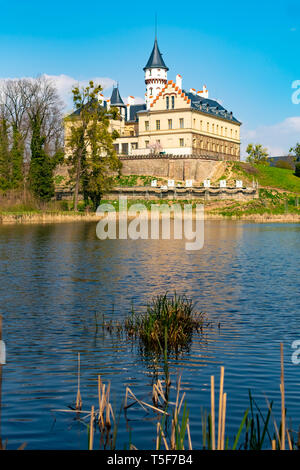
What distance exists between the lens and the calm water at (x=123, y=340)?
6.31 metres

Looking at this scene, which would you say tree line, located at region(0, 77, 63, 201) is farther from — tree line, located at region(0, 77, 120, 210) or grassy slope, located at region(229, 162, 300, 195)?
grassy slope, located at region(229, 162, 300, 195)

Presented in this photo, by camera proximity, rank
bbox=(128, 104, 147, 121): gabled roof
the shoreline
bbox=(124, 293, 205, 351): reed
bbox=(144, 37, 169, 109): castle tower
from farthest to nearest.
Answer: bbox=(128, 104, 147, 121): gabled roof → bbox=(144, 37, 169, 109): castle tower → the shoreline → bbox=(124, 293, 205, 351): reed

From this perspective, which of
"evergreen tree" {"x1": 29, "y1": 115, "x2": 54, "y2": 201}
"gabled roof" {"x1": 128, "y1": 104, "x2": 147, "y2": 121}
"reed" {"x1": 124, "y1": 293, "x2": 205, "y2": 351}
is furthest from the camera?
"gabled roof" {"x1": 128, "y1": 104, "x2": 147, "y2": 121}

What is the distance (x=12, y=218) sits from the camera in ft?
150

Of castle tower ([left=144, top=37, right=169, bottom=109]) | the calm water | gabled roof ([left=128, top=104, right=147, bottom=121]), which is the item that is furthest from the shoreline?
castle tower ([left=144, top=37, right=169, bottom=109])

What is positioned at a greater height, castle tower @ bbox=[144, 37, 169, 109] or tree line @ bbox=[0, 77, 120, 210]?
castle tower @ bbox=[144, 37, 169, 109]

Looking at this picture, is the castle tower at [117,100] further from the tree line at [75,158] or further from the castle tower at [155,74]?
the tree line at [75,158]

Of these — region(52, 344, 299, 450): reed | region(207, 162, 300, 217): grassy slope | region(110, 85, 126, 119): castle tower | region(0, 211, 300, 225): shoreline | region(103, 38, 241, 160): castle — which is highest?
region(110, 85, 126, 119): castle tower

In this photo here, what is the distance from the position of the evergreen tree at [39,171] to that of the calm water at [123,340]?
28.7m

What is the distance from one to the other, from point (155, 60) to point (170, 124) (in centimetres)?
1738

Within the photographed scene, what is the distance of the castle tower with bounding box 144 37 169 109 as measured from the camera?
322 ft

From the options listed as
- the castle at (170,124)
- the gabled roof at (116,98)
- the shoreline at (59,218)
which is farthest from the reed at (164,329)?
the gabled roof at (116,98)

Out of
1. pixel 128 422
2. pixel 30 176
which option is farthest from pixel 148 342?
pixel 30 176
